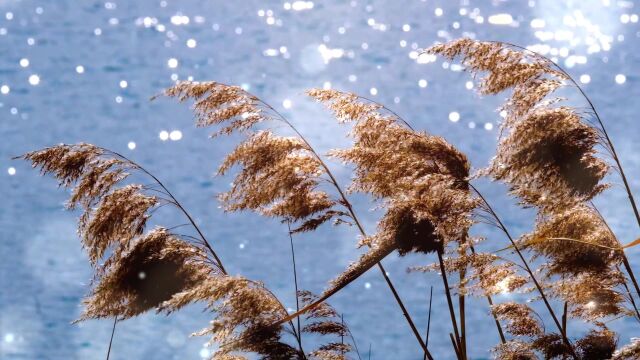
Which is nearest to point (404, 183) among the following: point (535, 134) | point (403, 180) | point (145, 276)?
point (403, 180)

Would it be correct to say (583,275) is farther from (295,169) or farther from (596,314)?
(295,169)

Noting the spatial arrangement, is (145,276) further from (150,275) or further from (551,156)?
(551,156)

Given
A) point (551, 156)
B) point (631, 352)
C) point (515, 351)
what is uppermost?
point (551, 156)

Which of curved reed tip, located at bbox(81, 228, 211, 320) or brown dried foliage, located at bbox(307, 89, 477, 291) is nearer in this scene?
brown dried foliage, located at bbox(307, 89, 477, 291)

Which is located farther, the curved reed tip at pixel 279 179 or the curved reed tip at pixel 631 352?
the curved reed tip at pixel 279 179

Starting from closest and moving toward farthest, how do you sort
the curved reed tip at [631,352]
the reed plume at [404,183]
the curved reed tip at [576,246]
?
the curved reed tip at [631,352]
the reed plume at [404,183]
the curved reed tip at [576,246]

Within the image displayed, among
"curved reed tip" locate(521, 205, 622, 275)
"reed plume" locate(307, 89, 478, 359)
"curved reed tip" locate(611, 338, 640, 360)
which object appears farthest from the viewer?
"curved reed tip" locate(521, 205, 622, 275)

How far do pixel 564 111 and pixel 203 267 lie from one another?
1851 millimetres

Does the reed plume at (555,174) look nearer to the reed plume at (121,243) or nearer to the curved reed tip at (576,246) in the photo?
the curved reed tip at (576,246)

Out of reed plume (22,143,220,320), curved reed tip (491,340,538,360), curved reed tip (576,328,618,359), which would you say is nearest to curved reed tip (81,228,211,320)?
reed plume (22,143,220,320)

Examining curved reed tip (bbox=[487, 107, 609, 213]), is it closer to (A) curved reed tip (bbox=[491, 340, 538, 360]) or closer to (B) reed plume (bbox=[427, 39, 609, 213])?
(B) reed plume (bbox=[427, 39, 609, 213])

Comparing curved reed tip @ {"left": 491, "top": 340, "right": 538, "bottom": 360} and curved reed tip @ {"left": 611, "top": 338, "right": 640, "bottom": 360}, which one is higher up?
curved reed tip @ {"left": 491, "top": 340, "right": 538, "bottom": 360}

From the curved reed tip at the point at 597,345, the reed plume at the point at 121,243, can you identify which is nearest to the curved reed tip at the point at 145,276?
the reed plume at the point at 121,243

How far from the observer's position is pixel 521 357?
3.86 metres
